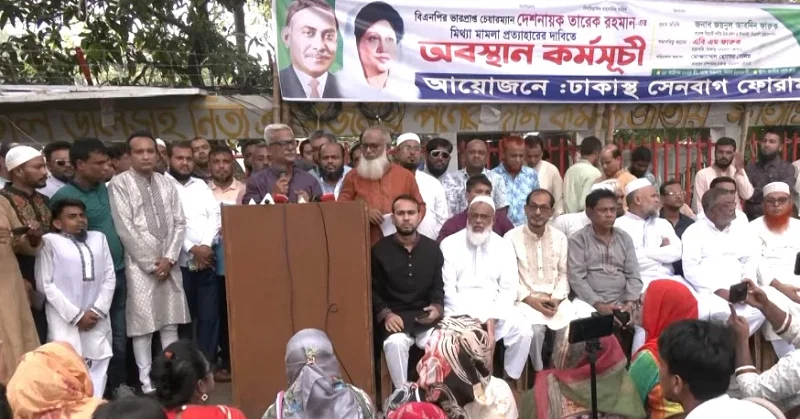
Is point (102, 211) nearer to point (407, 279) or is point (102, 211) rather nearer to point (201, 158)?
point (201, 158)

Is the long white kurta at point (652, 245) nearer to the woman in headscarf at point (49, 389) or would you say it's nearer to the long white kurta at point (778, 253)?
the long white kurta at point (778, 253)

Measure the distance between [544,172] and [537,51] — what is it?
5.60ft

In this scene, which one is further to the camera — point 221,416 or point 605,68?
point 605,68

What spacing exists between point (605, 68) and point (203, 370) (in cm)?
653

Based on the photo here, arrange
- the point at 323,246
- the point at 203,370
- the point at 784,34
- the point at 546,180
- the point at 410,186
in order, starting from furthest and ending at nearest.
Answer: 1. the point at 784,34
2. the point at 546,180
3. the point at 410,186
4. the point at 323,246
5. the point at 203,370

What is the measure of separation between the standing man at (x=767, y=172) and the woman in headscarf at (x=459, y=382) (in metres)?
5.15

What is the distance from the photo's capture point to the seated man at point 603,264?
523cm

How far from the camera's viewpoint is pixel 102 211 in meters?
4.73

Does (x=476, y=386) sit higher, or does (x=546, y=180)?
(x=546, y=180)

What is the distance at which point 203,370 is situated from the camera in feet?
8.96

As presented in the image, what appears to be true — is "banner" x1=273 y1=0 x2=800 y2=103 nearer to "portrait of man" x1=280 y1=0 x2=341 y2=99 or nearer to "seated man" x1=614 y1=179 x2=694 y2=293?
"portrait of man" x1=280 y1=0 x2=341 y2=99

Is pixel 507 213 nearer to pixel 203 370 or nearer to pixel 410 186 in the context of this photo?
pixel 410 186

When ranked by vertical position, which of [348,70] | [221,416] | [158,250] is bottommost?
[221,416]

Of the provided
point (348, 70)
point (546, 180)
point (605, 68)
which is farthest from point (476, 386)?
point (605, 68)
